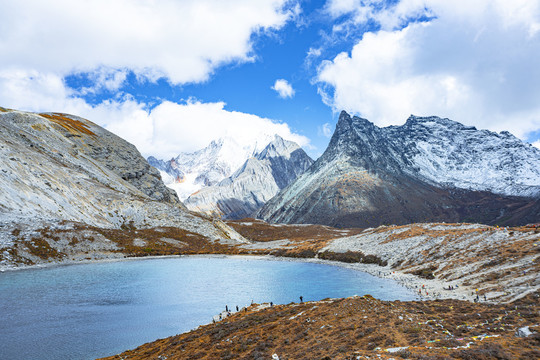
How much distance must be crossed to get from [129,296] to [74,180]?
247ft

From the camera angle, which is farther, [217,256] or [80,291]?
[217,256]

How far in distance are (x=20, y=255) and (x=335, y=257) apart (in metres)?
80.2

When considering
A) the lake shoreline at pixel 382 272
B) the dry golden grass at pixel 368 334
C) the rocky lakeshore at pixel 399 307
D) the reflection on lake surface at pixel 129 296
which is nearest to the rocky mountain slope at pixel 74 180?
the rocky lakeshore at pixel 399 307

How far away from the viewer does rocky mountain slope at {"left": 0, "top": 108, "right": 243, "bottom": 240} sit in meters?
82.4

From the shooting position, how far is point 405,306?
1125 inches

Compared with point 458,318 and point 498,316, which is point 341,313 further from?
point 498,316

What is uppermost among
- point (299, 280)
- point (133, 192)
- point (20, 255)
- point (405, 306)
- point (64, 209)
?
point (133, 192)

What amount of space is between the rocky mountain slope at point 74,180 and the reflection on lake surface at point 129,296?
2499cm

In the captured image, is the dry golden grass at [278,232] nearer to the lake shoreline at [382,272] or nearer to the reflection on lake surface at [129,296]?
the lake shoreline at [382,272]

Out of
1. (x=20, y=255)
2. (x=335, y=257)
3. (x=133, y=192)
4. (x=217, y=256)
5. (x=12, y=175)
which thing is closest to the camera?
(x=20, y=255)

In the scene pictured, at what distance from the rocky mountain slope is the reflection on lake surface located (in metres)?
25.0

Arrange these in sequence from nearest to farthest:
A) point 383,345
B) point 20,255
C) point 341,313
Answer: point 383,345 < point 341,313 < point 20,255

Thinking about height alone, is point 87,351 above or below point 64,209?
below

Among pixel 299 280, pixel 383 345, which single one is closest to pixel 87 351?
pixel 383 345
